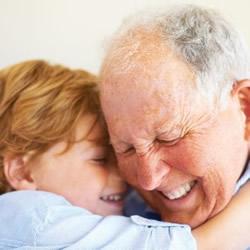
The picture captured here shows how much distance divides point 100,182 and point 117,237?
0.28 metres

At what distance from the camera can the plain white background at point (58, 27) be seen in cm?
161

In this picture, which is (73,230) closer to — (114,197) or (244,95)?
(114,197)

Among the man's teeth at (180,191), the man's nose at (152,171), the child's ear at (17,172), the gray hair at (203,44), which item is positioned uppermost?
the gray hair at (203,44)

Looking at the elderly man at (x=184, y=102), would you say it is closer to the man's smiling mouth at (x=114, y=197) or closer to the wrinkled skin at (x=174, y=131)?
the wrinkled skin at (x=174, y=131)

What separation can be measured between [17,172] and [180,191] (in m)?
0.41

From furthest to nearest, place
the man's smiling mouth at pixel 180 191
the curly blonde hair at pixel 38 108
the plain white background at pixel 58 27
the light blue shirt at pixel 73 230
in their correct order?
the plain white background at pixel 58 27 < the curly blonde hair at pixel 38 108 < the man's smiling mouth at pixel 180 191 < the light blue shirt at pixel 73 230

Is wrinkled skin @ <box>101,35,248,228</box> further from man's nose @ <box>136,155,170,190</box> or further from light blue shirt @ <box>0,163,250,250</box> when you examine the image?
light blue shirt @ <box>0,163,250,250</box>

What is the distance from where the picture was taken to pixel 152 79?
93 cm

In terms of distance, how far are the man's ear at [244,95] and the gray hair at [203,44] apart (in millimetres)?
14

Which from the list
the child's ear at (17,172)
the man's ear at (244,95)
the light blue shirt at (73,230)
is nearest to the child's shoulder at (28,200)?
the light blue shirt at (73,230)

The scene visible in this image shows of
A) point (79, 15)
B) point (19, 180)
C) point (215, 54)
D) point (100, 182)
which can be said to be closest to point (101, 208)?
point (100, 182)

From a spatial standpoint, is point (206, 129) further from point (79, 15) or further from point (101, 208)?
point (79, 15)

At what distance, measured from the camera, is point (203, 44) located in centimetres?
94

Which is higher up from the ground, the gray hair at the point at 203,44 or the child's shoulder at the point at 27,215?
the gray hair at the point at 203,44
